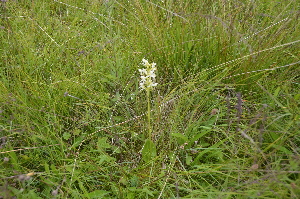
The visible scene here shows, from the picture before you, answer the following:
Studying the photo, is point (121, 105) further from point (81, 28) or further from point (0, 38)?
point (0, 38)

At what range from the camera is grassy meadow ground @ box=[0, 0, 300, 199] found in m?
1.33

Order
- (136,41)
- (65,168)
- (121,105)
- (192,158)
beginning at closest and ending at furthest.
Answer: (65,168), (192,158), (121,105), (136,41)

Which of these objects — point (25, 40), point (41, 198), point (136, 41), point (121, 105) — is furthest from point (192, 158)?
point (25, 40)

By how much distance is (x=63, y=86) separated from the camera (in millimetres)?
1869

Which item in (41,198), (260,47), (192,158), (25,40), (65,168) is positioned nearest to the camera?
(41,198)

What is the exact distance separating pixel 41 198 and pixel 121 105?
69 centimetres

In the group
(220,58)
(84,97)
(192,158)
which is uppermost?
(220,58)

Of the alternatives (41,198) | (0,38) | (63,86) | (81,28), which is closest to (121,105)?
(63,86)

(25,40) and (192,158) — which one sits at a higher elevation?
(25,40)

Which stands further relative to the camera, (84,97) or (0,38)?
(0,38)

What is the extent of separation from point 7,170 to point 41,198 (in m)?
0.24

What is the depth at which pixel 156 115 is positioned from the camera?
1.67 m

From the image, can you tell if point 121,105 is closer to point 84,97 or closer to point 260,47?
point 84,97

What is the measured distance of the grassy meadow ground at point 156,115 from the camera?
1332 millimetres
